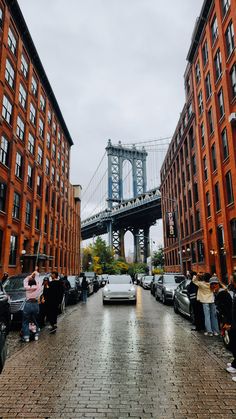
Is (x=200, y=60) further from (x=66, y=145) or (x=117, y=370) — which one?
(x=117, y=370)

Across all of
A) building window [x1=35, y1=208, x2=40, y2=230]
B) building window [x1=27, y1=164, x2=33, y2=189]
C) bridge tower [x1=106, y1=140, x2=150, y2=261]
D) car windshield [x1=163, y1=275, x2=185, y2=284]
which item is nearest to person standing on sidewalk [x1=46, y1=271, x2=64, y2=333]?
car windshield [x1=163, y1=275, x2=185, y2=284]

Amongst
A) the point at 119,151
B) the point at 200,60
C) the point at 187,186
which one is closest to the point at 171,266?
the point at 187,186

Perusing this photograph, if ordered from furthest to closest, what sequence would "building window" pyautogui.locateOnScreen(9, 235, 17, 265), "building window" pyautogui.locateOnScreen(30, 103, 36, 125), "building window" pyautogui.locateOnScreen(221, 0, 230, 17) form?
"building window" pyautogui.locateOnScreen(30, 103, 36, 125)
"building window" pyautogui.locateOnScreen(221, 0, 230, 17)
"building window" pyautogui.locateOnScreen(9, 235, 17, 265)

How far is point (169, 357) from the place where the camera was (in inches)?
255

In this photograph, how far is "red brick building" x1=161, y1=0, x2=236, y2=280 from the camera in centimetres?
2348

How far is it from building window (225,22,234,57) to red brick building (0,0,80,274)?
16.9m

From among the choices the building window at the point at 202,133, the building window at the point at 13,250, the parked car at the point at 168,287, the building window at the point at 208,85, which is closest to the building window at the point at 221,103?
the building window at the point at 208,85

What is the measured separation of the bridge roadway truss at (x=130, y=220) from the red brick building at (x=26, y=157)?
3439 cm

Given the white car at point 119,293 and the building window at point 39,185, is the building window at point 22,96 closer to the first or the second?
the building window at point 39,185

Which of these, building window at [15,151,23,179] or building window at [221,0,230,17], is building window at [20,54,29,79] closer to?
building window at [15,151,23,179]

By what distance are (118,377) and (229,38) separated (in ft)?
86.3

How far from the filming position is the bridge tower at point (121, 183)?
94625 millimetres

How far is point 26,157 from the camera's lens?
2817cm

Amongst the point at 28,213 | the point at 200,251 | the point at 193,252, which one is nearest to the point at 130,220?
the point at 193,252
